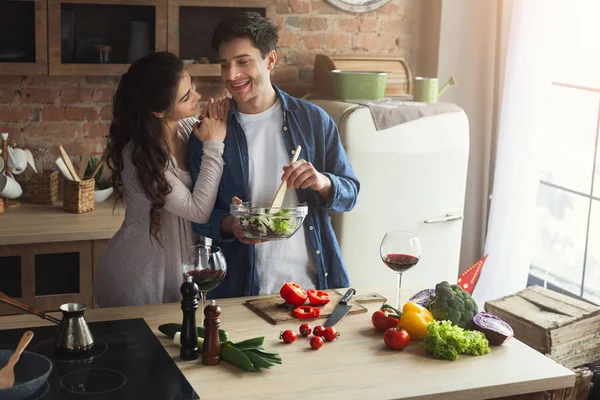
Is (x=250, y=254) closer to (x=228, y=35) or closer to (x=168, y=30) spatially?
(x=228, y=35)

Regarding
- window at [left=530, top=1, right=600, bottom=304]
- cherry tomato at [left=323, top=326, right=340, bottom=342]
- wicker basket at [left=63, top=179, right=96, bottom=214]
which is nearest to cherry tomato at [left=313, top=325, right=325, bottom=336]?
cherry tomato at [left=323, top=326, right=340, bottom=342]

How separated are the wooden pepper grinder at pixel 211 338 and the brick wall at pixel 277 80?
236 centimetres

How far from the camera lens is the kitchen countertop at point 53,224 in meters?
3.47

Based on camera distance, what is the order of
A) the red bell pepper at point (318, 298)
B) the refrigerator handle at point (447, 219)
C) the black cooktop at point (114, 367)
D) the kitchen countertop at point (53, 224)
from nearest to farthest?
the black cooktop at point (114, 367) < the red bell pepper at point (318, 298) < the kitchen countertop at point (53, 224) < the refrigerator handle at point (447, 219)

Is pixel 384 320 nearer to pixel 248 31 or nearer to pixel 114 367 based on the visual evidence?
pixel 114 367

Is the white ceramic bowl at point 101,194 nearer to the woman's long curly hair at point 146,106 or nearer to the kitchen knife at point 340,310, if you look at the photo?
the woman's long curly hair at point 146,106

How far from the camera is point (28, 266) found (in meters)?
3.54

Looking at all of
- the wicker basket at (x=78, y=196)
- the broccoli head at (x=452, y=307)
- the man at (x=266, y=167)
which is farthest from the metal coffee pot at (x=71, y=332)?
the wicker basket at (x=78, y=196)

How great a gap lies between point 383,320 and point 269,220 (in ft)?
1.48

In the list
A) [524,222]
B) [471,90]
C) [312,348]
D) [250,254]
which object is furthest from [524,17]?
[312,348]

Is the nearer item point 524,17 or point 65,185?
point 65,185

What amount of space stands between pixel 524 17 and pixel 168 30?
1.84 metres

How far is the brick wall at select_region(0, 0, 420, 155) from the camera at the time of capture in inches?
159

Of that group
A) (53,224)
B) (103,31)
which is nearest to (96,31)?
(103,31)
